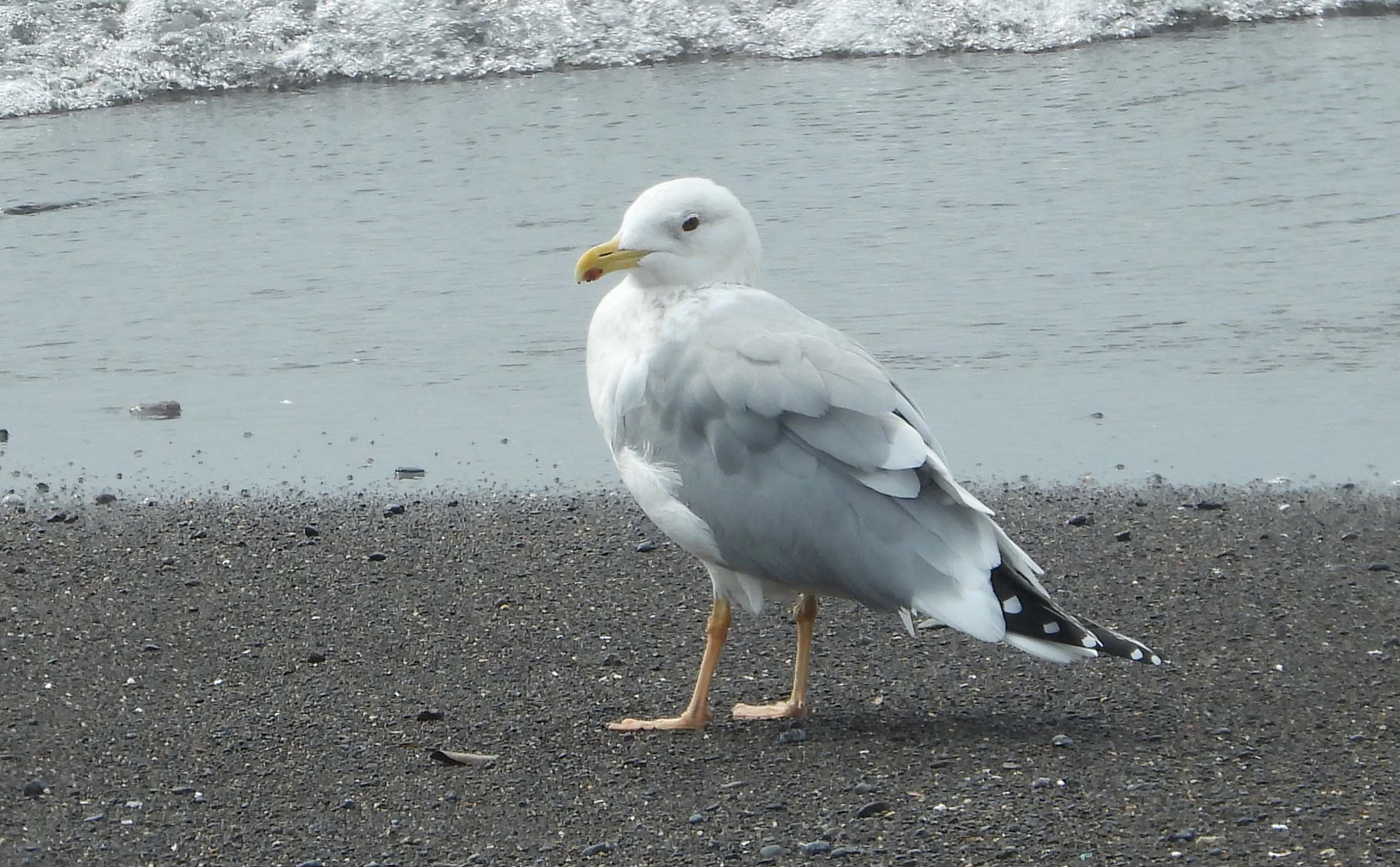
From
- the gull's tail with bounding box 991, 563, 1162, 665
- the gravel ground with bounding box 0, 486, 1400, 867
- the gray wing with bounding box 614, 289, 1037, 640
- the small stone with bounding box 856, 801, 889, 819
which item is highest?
the gray wing with bounding box 614, 289, 1037, 640

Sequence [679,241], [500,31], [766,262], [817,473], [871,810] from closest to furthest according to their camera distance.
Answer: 1. [871,810]
2. [817,473]
3. [679,241]
4. [766,262]
5. [500,31]

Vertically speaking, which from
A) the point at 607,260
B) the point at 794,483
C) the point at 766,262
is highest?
the point at 607,260

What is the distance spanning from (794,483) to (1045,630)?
0.63 meters

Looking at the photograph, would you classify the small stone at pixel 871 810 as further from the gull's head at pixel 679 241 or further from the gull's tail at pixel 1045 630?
the gull's head at pixel 679 241

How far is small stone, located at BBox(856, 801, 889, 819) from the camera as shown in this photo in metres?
3.52

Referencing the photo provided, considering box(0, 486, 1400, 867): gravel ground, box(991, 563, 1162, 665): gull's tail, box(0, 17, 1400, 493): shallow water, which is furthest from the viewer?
box(0, 17, 1400, 493): shallow water

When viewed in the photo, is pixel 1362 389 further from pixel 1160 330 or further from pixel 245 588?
pixel 245 588

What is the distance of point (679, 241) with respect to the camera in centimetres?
450

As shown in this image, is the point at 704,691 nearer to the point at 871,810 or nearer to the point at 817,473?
the point at 817,473

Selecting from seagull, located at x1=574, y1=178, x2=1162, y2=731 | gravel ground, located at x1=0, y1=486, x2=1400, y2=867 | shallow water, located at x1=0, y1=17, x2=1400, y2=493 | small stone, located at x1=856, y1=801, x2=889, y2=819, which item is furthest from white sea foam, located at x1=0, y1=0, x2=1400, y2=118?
small stone, located at x1=856, y1=801, x2=889, y2=819

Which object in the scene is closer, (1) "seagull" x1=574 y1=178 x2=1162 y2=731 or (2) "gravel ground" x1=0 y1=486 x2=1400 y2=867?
(2) "gravel ground" x1=0 y1=486 x2=1400 y2=867

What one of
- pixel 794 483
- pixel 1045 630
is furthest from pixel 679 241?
pixel 1045 630

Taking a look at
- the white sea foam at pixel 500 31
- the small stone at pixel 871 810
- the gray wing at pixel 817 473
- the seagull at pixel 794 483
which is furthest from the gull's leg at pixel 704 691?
the white sea foam at pixel 500 31

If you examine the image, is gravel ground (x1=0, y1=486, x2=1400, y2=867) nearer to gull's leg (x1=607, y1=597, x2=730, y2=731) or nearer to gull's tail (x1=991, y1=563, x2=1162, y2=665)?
gull's leg (x1=607, y1=597, x2=730, y2=731)
